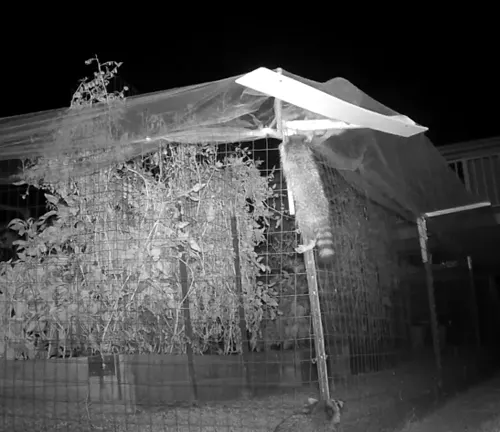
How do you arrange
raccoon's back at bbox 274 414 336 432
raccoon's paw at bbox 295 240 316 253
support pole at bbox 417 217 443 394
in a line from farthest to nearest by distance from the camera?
support pole at bbox 417 217 443 394 → raccoon's paw at bbox 295 240 316 253 → raccoon's back at bbox 274 414 336 432

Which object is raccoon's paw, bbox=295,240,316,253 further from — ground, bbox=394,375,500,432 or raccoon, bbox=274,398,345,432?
ground, bbox=394,375,500,432

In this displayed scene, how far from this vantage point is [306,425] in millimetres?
2471

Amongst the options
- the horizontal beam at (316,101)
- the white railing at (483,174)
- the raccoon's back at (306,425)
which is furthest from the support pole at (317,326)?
the white railing at (483,174)

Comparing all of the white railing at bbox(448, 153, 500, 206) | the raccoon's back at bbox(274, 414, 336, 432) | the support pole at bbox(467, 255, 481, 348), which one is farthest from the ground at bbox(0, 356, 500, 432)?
the white railing at bbox(448, 153, 500, 206)

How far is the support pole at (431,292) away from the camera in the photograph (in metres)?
4.11

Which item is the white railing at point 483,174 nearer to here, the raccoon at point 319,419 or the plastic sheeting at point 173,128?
the plastic sheeting at point 173,128

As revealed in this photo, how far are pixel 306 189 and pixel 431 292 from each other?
7.32 ft

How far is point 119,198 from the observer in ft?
11.2

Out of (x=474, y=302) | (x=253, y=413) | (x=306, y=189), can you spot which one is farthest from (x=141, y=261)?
(x=474, y=302)

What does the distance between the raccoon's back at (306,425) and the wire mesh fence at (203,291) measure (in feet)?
0.04

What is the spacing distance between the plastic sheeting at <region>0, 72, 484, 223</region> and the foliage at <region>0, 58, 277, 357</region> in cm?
31

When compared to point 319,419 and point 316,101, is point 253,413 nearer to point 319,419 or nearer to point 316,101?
point 319,419

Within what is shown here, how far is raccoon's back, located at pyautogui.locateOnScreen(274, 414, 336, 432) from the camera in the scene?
2443 millimetres

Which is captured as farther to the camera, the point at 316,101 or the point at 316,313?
the point at 316,313
